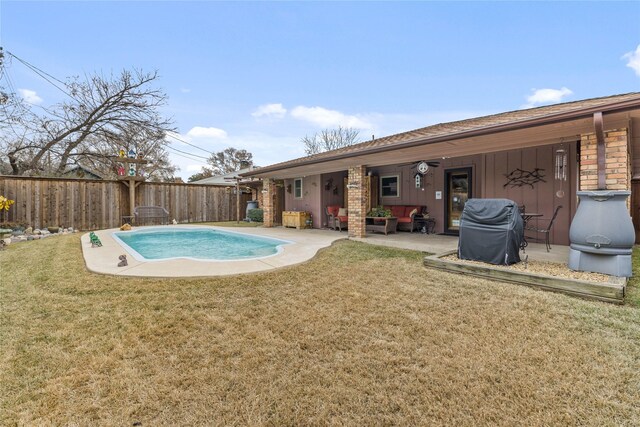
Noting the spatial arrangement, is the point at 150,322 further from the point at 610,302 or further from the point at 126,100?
the point at 126,100

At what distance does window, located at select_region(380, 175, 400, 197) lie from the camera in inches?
394

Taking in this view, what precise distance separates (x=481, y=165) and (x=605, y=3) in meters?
5.38

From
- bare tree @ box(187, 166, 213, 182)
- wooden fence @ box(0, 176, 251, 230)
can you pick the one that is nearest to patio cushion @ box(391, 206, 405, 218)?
wooden fence @ box(0, 176, 251, 230)

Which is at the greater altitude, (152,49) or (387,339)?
(152,49)

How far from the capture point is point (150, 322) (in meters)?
2.71

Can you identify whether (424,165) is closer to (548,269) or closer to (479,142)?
(479,142)

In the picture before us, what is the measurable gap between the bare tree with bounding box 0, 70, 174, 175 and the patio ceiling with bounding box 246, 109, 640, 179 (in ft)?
35.1

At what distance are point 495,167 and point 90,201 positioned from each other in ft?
45.9

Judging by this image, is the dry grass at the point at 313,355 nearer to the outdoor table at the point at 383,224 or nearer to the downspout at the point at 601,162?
the downspout at the point at 601,162

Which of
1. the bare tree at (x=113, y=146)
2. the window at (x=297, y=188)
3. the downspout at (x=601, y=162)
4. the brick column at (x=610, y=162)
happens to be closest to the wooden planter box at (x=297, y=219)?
the window at (x=297, y=188)

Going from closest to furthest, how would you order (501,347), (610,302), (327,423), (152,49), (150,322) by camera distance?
(327,423) → (501,347) → (150,322) → (610,302) → (152,49)

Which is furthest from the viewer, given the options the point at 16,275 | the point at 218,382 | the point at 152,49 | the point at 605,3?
the point at 152,49

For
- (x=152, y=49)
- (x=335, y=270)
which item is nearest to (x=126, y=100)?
(x=152, y=49)

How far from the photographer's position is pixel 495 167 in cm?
753
